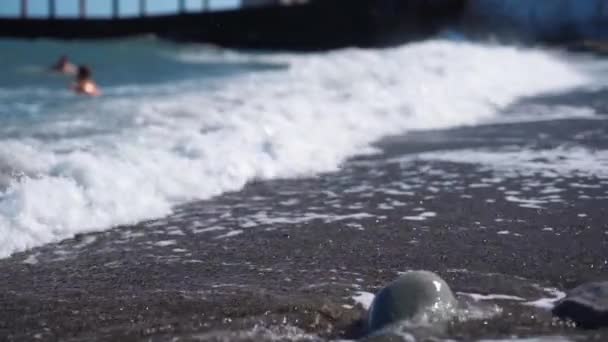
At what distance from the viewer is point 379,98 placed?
36.2 feet

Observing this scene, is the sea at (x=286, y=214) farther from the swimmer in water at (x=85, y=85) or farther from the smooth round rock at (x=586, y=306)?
the swimmer in water at (x=85, y=85)

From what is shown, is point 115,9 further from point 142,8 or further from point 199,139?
point 199,139

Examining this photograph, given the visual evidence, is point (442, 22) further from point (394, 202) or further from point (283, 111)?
point (394, 202)

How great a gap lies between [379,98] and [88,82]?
5326mm

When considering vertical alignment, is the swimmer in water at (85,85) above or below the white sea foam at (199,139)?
below

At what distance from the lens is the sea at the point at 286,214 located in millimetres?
3707

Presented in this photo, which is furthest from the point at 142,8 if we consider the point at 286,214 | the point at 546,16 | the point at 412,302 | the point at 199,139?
the point at 412,302

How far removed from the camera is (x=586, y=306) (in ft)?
Result: 11.5

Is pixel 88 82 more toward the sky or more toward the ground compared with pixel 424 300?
more toward the ground

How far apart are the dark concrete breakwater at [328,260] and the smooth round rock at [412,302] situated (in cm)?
6

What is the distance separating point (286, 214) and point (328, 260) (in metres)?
1.15

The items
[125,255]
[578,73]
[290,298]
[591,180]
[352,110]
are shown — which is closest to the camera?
[290,298]

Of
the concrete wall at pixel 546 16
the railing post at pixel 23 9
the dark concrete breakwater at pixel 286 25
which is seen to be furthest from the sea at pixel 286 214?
the railing post at pixel 23 9

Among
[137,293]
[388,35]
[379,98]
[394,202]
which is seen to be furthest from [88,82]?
[388,35]
